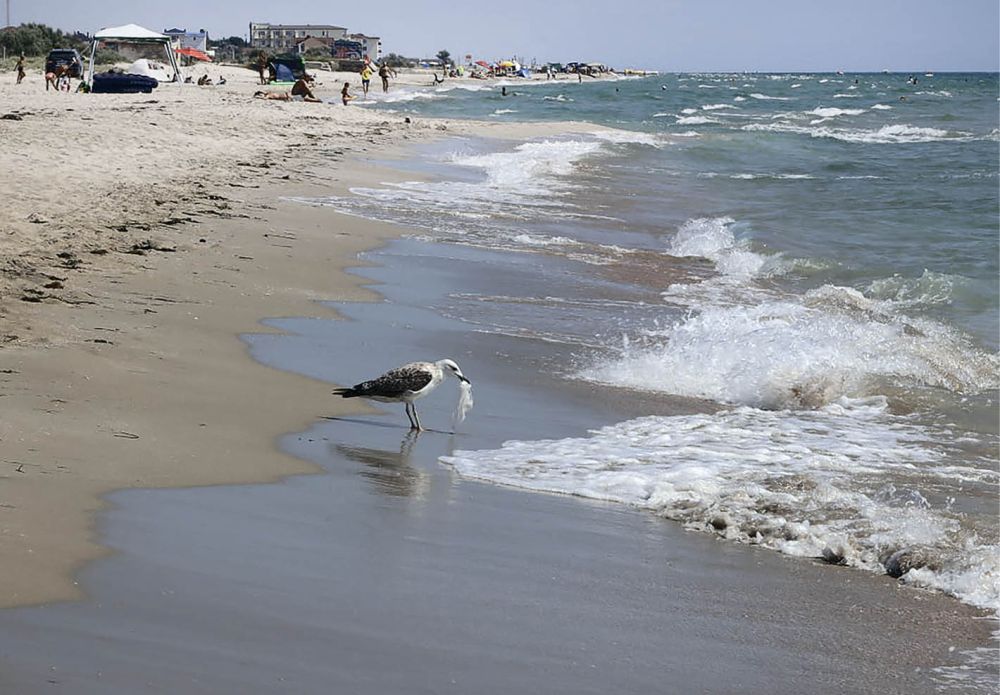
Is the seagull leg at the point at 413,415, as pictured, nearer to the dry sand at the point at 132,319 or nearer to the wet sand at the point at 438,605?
the dry sand at the point at 132,319

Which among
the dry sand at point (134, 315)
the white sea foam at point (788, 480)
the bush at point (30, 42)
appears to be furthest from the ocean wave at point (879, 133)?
the bush at point (30, 42)

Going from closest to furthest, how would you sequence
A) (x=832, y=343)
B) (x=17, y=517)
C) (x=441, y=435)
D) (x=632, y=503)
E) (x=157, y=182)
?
1. (x=17, y=517)
2. (x=632, y=503)
3. (x=441, y=435)
4. (x=832, y=343)
5. (x=157, y=182)

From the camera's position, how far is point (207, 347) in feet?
26.3

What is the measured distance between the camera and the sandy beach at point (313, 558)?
3812mm

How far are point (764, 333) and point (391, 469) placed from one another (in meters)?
5.00

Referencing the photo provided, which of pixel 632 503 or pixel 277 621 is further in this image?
pixel 632 503

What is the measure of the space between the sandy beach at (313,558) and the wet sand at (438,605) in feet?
0.04

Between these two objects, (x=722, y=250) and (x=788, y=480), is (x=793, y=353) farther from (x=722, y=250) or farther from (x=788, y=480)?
(x=722, y=250)

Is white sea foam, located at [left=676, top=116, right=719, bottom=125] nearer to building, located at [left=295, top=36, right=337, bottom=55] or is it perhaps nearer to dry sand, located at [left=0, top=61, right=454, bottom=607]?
dry sand, located at [left=0, top=61, right=454, bottom=607]

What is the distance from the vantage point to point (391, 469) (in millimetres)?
6191

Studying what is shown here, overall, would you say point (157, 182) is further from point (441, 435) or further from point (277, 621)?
point (277, 621)

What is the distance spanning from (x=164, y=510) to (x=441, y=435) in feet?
7.63

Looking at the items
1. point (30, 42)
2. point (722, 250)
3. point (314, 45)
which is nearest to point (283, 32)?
A: point (314, 45)

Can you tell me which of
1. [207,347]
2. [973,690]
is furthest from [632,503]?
[207,347]
